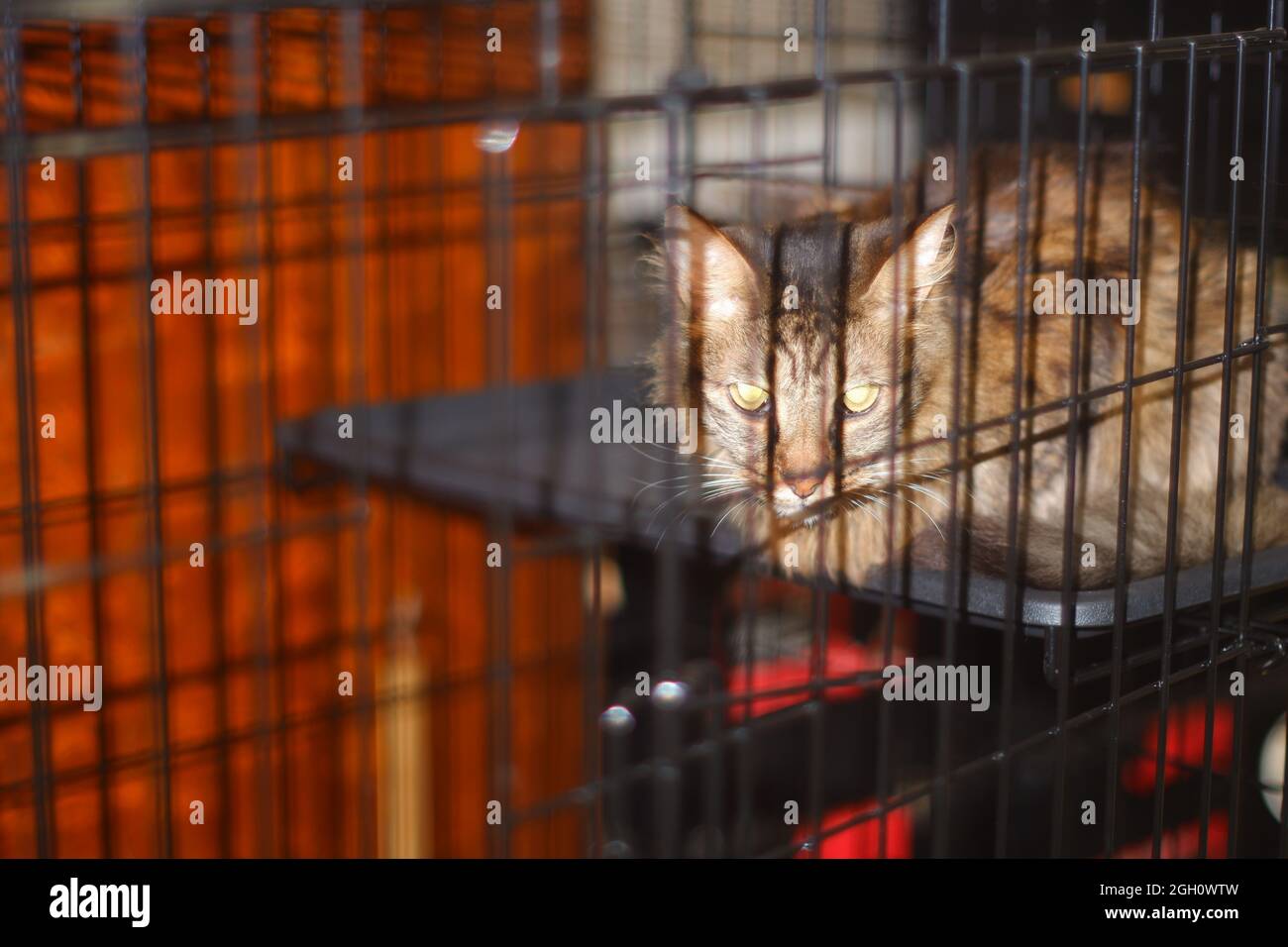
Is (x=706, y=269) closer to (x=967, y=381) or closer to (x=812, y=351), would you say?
(x=812, y=351)

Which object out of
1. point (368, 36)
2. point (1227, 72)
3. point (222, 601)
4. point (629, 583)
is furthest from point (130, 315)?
A: point (1227, 72)

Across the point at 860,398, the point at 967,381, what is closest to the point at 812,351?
the point at 860,398

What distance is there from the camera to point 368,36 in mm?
2064

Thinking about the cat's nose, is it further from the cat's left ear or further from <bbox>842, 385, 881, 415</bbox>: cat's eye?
the cat's left ear

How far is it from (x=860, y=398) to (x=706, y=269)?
222 millimetres

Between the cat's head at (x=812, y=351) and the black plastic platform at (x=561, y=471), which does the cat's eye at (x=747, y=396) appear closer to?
the cat's head at (x=812, y=351)

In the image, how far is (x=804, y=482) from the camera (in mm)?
1230

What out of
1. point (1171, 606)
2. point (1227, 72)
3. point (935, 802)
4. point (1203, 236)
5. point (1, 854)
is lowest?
point (1, 854)

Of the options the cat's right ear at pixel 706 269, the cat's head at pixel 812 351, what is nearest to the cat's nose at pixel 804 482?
the cat's head at pixel 812 351

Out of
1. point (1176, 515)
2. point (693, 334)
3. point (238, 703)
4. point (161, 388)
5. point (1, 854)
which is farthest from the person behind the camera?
point (238, 703)

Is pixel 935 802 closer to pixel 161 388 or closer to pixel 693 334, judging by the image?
pixel 693 334

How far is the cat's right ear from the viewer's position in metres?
1.06

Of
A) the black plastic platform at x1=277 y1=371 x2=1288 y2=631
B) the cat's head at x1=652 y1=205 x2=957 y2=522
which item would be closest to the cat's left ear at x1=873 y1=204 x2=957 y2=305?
the cat's head at x1=652 y1=205 x2=957 y2=522

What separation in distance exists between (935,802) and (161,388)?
1.26 meters
